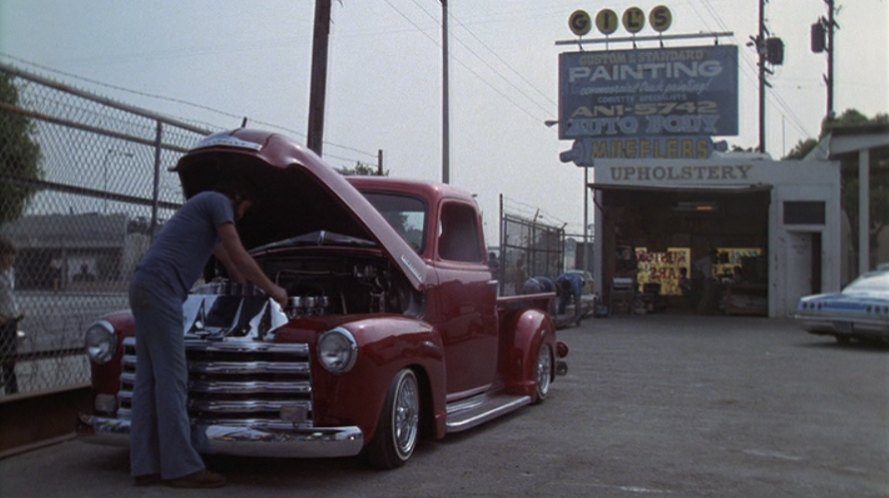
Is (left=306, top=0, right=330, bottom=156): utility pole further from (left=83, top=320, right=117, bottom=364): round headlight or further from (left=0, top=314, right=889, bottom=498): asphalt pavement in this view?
(left=83, top=320, right=117, bottom=364): round headlight

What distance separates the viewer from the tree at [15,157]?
6.59 m

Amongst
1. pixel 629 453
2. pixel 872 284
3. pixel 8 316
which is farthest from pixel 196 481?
pixel 872 284

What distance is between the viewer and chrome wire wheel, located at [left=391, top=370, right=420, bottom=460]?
6.25 meters

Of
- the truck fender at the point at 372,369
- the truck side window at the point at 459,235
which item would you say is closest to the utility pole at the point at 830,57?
the truck side window at the point at 459,235

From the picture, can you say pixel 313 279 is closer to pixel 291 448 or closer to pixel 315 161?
pixel 315 161

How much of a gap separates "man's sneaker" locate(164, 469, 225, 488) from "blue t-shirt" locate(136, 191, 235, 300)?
3.39ft

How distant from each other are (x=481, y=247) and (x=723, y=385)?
15.0 feet

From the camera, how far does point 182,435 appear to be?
5.50 meters

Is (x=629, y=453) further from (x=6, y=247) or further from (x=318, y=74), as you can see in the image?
(x=318, y=74)

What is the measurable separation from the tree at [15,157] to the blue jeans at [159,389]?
5.42 feet

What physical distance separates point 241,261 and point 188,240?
347mm

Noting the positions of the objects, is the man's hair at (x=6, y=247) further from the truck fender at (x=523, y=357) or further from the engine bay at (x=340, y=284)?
the truck fender at (x=523, y=357)

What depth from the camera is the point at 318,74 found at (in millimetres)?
13969

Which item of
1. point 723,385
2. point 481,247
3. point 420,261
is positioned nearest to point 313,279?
point 420,261
